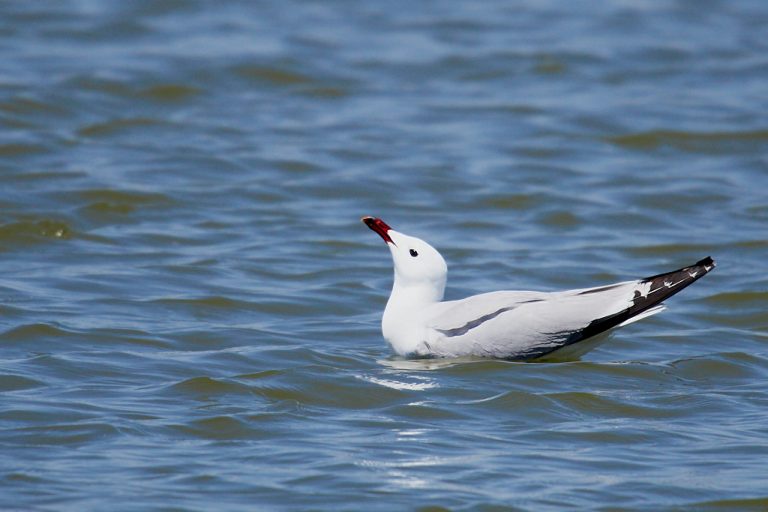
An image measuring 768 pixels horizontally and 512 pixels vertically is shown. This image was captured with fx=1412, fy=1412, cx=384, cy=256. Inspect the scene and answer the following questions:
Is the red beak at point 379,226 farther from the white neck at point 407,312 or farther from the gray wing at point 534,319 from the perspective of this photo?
the gray wing at point 534,319

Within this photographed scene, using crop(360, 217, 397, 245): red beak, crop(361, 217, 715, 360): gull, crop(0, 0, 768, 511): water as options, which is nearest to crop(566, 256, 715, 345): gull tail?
crop(361, 217, 715, 360): gull

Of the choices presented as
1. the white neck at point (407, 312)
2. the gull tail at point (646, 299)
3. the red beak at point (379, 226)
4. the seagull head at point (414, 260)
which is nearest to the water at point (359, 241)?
the white neck at point (407, 312)

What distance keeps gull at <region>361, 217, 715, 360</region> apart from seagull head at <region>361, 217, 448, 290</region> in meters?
0.16

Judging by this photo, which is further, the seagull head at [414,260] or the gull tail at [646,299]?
the seagull head at [414,260]

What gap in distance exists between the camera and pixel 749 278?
9820 mm

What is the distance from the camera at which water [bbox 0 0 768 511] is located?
5773 millimetres

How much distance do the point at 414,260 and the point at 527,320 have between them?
77 centimetres

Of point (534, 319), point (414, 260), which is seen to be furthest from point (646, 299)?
point (414, 260)

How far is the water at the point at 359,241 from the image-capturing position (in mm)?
5773

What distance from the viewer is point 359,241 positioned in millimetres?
10750

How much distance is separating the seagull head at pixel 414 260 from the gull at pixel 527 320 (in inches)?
6.2

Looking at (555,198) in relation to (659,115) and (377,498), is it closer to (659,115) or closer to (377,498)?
(659,115)

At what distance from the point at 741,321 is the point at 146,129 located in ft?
22.0

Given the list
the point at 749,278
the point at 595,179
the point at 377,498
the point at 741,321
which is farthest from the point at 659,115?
the point at 377,498
